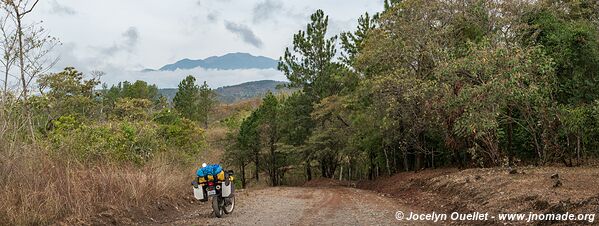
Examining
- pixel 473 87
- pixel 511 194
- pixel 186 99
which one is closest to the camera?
pixel 511 194

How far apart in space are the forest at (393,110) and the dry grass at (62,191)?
0.03 m

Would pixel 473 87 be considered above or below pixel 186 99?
below

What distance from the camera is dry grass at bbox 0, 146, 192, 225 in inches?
363

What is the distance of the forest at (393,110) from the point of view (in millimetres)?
10562

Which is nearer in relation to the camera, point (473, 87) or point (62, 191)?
point (62, 191)

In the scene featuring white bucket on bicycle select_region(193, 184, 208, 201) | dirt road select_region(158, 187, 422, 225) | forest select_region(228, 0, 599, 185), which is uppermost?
forest select_region(228, 0, 599, 185)

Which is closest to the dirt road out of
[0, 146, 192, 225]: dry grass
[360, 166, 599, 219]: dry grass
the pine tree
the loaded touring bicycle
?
the loaded touring bicycle

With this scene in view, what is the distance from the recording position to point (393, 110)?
21484 millimetres

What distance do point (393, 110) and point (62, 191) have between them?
14767mm

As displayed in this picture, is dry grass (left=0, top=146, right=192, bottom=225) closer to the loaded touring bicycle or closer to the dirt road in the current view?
the dirt road

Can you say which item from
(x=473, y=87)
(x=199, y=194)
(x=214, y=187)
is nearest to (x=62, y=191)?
(x=199, y=194)

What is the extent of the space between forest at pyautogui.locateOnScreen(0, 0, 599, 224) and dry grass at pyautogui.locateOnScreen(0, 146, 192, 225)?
0.09ft

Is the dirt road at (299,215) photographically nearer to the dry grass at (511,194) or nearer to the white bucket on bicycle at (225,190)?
the white bucket on bicycle at (225,190)

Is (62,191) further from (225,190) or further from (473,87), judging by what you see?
(473,87)
